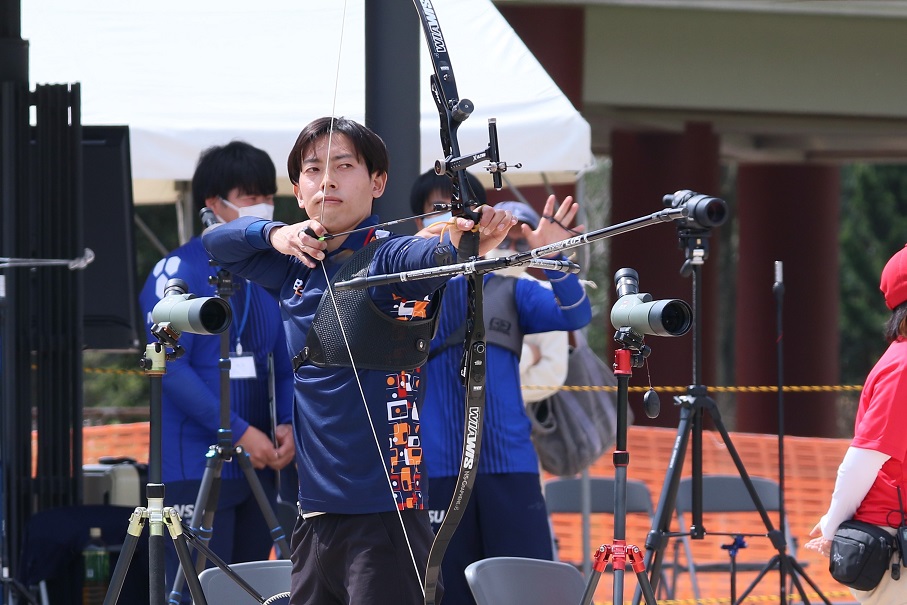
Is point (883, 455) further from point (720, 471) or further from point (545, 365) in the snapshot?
point (720, 471)

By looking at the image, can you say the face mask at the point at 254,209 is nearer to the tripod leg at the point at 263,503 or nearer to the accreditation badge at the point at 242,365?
the accreditation badge at the point at 242,365

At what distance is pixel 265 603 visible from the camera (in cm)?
296

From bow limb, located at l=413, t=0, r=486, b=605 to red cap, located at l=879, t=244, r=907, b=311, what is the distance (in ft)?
4.09

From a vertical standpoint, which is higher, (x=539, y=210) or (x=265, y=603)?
(x=539, y=210)

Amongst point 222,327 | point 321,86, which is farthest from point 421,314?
point 321,86

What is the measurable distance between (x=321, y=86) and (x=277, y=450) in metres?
1.61

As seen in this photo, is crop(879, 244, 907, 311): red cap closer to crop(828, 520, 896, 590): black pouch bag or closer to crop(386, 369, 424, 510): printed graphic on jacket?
crop(828, 520, 896, 590): black pouch bag

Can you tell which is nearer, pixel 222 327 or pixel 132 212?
pixel 222 327

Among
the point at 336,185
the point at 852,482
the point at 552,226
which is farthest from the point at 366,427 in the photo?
the point at 852,482

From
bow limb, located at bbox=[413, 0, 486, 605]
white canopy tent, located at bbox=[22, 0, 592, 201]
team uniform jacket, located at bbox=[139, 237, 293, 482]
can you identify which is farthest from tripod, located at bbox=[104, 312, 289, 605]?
white canopy tent, located at bbox=[22, 0, 592, 201]

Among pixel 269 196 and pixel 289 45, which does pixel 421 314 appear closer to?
pixel 269 196

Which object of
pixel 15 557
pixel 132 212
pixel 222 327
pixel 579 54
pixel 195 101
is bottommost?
pixel 15 557

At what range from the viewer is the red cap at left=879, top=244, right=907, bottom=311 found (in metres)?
3.16

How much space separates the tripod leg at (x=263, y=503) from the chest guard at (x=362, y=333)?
1.23 meters
